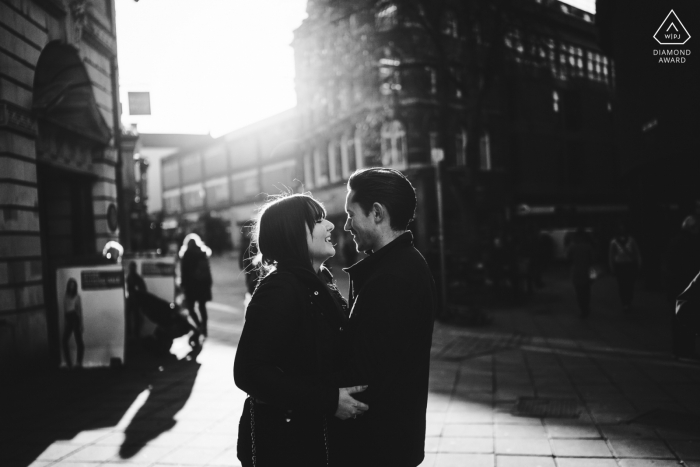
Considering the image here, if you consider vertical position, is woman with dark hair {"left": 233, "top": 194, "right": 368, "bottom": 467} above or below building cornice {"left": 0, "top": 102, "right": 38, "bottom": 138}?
below

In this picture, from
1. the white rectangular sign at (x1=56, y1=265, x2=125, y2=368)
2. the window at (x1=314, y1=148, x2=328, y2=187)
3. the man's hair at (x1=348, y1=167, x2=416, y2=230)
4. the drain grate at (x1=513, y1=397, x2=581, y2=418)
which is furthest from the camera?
the window at (x1=314, y1=148, x2=328, y2=187)

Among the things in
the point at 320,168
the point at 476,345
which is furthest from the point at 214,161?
the point at 476,345

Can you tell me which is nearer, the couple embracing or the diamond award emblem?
the couple embracing

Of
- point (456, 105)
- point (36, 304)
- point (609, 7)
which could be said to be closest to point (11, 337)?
point (36, 304)

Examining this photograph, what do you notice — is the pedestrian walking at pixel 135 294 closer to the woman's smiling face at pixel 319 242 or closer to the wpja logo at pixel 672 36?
the woman's smiling face at pixel 319 242

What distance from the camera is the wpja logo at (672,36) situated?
31.7 ft

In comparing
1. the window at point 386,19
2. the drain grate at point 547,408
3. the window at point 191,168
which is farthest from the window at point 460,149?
the window at point 191,168

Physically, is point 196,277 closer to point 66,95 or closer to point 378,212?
point 66,95

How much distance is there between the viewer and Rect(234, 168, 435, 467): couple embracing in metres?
2.00

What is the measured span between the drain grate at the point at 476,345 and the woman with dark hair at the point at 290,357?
633 centimetres

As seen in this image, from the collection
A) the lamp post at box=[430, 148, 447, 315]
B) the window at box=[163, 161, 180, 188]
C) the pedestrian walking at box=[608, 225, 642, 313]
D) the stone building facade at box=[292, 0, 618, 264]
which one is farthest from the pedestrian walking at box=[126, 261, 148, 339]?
the window at box=[163, 161, 180, 188]

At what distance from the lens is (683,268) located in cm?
759

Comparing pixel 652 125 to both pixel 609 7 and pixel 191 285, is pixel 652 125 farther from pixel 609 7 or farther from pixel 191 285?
pixel 191 285

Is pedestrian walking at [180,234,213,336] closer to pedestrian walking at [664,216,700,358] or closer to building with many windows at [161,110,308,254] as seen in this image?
pedestrian walking at [664,216,700,358]
